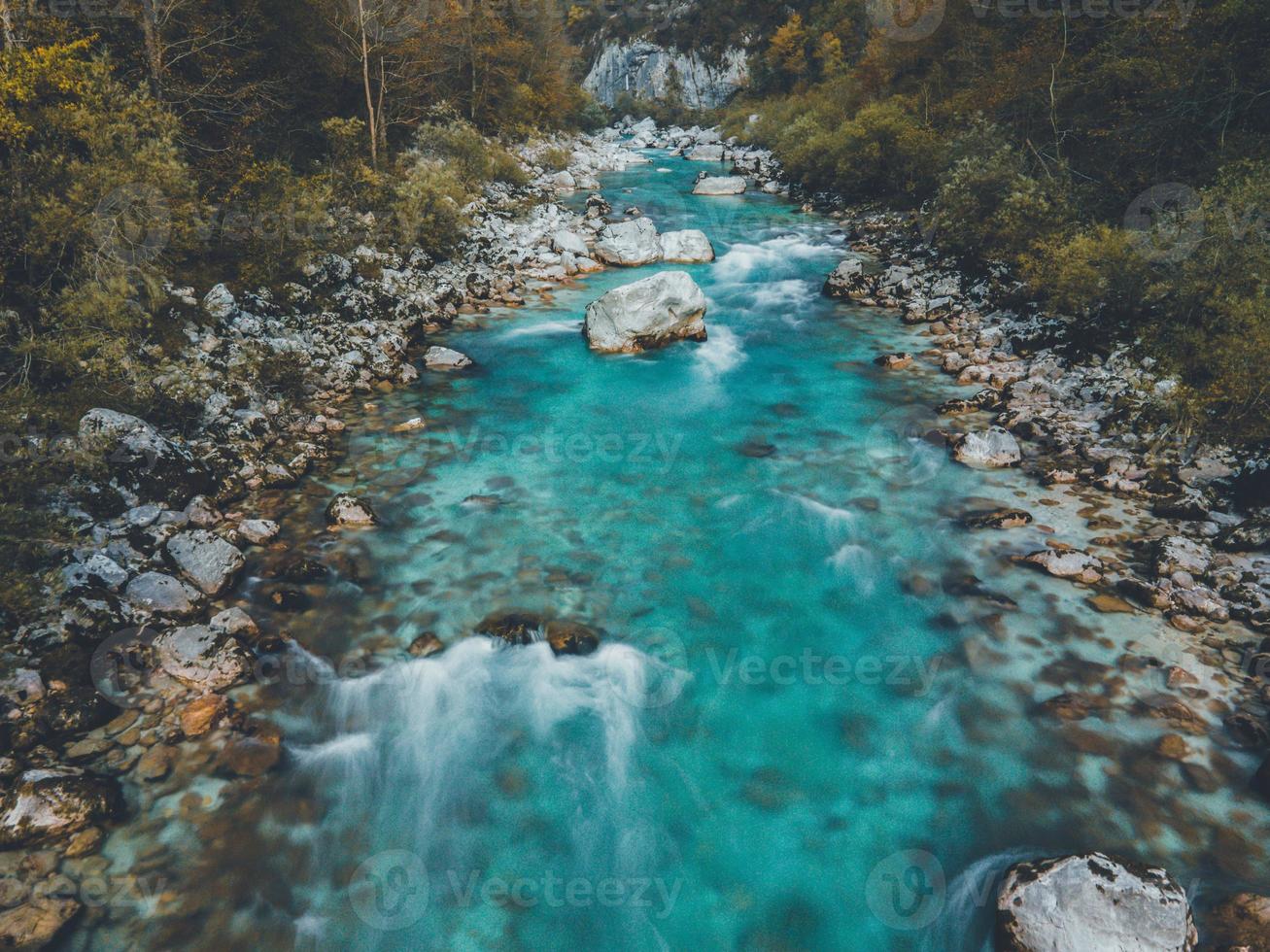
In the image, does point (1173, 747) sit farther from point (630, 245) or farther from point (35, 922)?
point (630, 245)

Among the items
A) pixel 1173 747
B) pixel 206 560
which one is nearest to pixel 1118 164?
pixel 1173 747

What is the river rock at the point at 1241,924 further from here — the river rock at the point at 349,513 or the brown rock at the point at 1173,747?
the river rock at the point at 349,513

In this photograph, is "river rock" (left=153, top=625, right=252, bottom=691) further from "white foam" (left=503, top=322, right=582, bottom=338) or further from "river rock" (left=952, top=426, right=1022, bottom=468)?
"white foam" (left=503, top=322, right=582, bottom=338)

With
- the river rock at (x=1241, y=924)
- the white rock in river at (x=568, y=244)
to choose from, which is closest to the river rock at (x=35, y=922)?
the river rock at (x=1241, y=924)

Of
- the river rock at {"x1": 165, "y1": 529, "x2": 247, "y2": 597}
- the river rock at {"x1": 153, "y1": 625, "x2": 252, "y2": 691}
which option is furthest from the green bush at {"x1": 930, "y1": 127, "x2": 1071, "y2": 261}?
the river rock at {"x1": 153, "y1": 625, "x2": 252, "y2": 691}

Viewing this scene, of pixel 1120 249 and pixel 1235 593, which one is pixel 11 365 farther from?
pixel 1120 249
